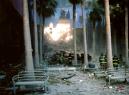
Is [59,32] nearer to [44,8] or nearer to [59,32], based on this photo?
[59,32]

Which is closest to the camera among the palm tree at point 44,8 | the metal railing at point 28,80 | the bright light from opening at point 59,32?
the metal railing at point 28,80

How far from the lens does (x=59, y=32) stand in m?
53.6

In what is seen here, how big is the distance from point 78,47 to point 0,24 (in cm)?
2464

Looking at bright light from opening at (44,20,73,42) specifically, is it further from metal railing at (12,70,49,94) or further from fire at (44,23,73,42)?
metal railing at (12,70,49,94)

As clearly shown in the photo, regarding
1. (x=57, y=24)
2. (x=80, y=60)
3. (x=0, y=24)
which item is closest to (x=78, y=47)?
(x=57, y=24)

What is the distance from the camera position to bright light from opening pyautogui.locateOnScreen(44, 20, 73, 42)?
53.1m

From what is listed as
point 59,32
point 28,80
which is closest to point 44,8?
point 59,32

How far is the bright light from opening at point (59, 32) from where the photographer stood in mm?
53062

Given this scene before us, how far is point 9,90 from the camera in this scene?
15797 mm

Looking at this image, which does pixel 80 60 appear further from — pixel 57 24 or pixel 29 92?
pixel 29 92

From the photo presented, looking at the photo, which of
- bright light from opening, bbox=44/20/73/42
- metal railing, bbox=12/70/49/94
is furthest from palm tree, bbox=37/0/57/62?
metal railing, bbox=12/70/49/94

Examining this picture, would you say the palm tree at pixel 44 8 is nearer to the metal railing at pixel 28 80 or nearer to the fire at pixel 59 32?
the fire at pixel 59 32

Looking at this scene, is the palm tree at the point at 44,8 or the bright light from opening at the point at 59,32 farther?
the bright light from opening at the point at 59,32

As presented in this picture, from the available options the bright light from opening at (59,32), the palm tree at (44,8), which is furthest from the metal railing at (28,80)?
the bright light from opening at (59,32)
